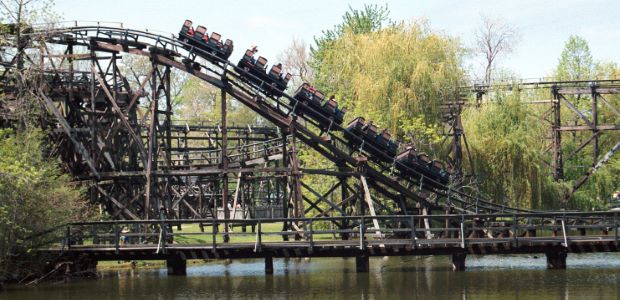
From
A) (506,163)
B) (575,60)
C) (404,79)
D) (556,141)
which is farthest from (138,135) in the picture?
(575,60)

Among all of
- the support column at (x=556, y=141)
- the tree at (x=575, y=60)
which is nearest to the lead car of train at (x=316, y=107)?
the support column at (x=556, y=141)

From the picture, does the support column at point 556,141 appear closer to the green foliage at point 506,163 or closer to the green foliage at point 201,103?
the green foliage at point 506,163

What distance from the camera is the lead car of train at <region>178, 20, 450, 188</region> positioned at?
125 feet

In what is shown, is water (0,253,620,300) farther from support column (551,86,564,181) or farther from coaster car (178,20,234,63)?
support column (551,86,564,181)

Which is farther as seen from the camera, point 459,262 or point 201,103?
point 201,103

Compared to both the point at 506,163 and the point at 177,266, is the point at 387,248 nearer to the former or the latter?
the point at 177,266

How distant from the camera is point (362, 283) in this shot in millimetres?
29984

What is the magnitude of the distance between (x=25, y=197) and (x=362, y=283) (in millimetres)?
11042

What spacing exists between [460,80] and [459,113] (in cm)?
238

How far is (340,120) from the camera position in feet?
127

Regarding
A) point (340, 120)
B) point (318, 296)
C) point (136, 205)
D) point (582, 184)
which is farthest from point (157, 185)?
point (582, 184)

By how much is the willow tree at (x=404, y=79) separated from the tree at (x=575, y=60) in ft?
83.8

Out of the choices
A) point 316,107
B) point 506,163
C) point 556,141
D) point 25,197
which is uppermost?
point 316,107

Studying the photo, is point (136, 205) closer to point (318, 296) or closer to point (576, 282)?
point (318, 296)
